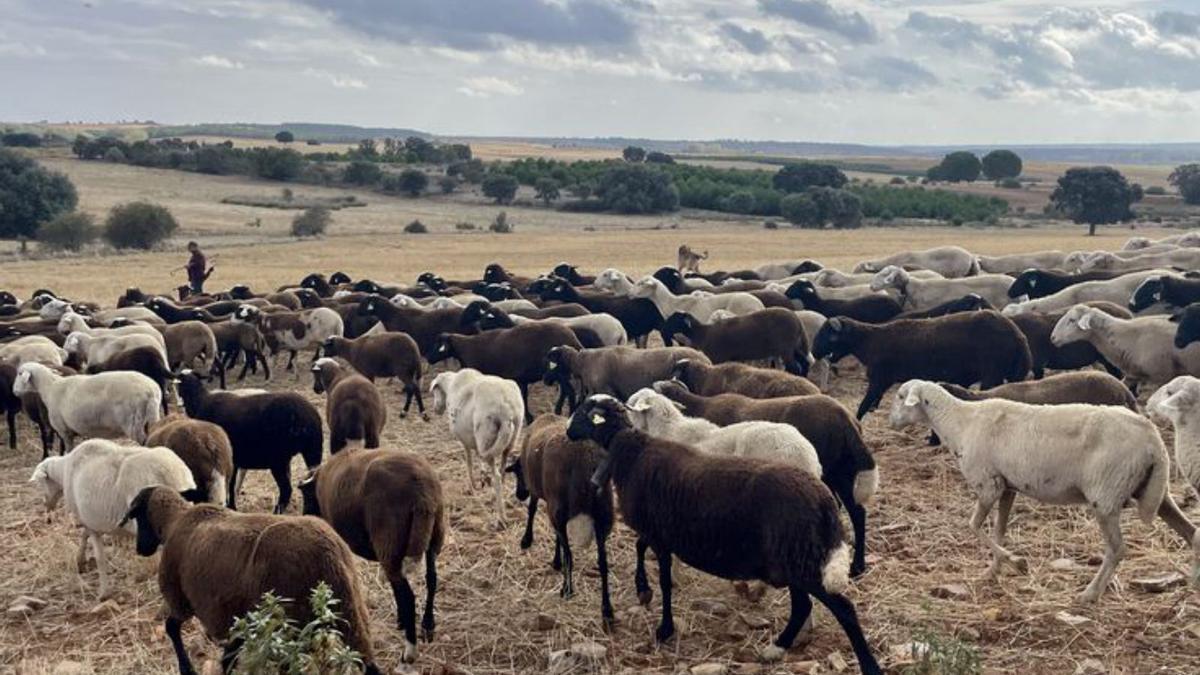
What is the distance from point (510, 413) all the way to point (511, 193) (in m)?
69.1

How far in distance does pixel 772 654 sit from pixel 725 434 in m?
2.07

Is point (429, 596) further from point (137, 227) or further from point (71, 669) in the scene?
point (137, 227)

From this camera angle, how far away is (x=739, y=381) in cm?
1130

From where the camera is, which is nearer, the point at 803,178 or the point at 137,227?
the point at 137,227

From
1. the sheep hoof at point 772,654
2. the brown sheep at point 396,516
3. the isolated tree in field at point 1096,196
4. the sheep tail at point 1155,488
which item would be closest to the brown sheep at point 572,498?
the brown sheep at point 396,516

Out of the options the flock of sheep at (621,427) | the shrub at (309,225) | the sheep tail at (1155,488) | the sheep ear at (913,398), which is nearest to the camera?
the flock of sheep at (621,427)

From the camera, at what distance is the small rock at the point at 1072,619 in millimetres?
7281

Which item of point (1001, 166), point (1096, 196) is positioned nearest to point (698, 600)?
point (1096, 196)

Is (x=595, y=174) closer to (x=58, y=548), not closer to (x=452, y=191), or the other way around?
(x=452, y=191)

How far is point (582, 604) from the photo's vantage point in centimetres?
816

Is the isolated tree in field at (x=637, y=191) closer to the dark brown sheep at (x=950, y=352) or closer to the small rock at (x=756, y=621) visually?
the dark brown sheep at (x=950, y=352)

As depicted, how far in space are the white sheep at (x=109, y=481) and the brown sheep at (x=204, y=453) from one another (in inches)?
12.6

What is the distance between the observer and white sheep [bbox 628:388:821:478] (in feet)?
26.8

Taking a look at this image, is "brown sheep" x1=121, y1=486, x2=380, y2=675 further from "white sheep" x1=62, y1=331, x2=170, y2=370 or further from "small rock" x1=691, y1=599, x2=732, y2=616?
"white sheep" x1=62, y1=331, x2=170, y2=370
